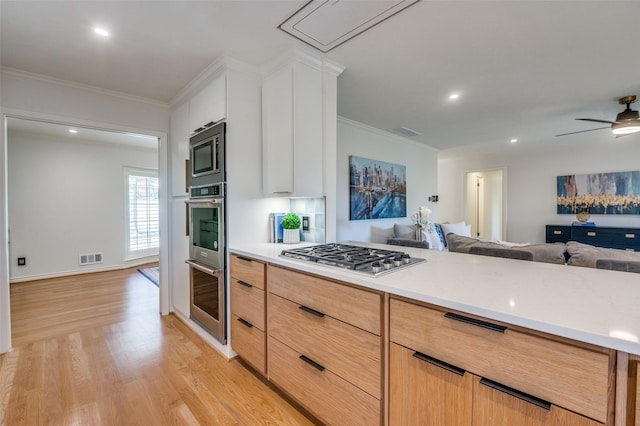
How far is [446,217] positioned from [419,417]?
645cm

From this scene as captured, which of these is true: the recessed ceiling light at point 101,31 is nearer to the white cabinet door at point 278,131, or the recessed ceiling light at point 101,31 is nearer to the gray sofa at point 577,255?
the white cabinet door at point 278,131

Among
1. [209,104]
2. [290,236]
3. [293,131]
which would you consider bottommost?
[290,236]

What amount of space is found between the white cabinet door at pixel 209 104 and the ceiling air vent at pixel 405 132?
2.78 metres

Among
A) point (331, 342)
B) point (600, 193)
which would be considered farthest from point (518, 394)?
point (600, 193)

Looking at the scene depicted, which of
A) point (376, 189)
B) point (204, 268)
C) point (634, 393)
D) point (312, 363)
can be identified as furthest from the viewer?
point (376, 189)

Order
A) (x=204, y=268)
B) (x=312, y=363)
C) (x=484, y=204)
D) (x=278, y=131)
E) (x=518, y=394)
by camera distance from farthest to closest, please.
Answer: (x=484, y=204)
(x=204, y=268)
(x=278, y=131)
(x=312, y=363)
(x=518, y=394)

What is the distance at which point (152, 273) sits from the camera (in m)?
4.85

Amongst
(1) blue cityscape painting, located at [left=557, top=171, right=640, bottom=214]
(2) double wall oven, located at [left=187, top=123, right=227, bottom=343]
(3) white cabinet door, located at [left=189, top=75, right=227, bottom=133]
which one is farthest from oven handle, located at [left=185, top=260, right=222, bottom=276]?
(1) blue cityscape painting, located at [left=557, top=171, right=640, bottom=214]

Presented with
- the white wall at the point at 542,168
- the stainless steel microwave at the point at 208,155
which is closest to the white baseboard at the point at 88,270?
the stainless steel microwave at the point at 208,155

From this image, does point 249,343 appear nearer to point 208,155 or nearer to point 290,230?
point 290,230

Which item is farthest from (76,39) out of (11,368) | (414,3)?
(11,368)

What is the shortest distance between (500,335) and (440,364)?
25 centimetres

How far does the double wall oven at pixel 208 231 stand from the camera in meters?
2.21

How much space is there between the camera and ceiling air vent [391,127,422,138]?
165 inches
